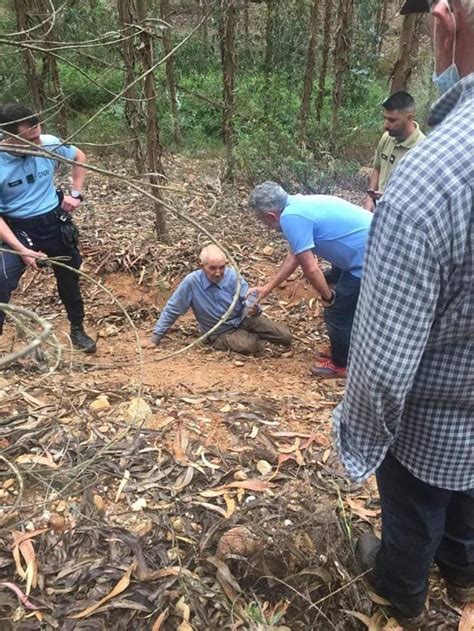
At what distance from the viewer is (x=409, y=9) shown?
193 centimetres

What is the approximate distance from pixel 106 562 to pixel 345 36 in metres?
8.33

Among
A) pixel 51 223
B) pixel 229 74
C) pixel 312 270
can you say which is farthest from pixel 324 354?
pixel 229 74

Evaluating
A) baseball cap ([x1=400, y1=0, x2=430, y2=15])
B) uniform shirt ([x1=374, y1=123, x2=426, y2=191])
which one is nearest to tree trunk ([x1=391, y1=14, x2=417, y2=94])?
uniform shirt ([x1=374, y1=123, x2=426, y2=191])

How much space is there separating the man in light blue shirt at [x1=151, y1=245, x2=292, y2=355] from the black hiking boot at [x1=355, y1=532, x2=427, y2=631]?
2617mm

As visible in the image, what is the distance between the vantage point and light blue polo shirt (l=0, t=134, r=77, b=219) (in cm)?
407

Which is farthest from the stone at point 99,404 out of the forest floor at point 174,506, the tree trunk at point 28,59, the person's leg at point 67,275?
the tree trunk at point 28,59

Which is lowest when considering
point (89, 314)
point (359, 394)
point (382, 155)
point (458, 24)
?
point (89, 314)

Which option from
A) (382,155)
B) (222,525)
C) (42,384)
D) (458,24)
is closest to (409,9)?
(458,24)

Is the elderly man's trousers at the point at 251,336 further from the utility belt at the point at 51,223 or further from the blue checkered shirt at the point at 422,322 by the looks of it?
the blue checkered shirt at the point at 422,322

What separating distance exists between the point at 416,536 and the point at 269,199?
2.77 metres

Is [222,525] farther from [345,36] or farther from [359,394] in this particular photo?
[345,36]

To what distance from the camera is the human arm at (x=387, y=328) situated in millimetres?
1380

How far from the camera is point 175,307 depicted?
201 inches

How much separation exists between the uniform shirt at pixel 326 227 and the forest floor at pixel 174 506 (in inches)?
42.5
